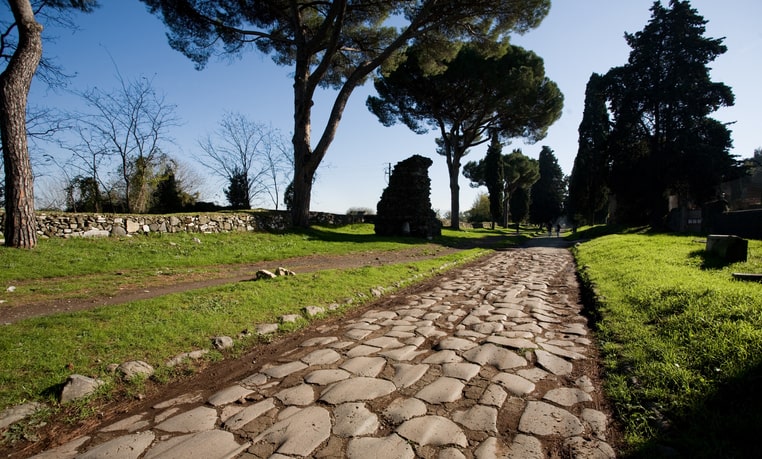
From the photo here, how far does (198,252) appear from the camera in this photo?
10.9 meters

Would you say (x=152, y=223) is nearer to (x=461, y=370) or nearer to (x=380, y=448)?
(x=461, y=370)

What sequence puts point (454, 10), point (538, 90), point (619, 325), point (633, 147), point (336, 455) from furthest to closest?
point (538, 90) < point (633, 147) < point (454, 10) < point (619, 325) < point (336, 455)

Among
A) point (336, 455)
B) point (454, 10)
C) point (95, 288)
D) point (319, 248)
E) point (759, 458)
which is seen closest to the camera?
point (759, 458)

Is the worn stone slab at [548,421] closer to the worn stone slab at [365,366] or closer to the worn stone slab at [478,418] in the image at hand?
the worn stone slab at [478,418]

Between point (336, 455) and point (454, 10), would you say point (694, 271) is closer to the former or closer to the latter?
point (336, 455)

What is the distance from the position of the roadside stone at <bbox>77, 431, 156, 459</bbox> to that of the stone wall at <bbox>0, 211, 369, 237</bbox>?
11514 millimetres

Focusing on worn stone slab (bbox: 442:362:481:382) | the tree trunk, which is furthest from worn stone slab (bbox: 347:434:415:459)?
the tree trunk

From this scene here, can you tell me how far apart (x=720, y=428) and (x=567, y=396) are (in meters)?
0.87

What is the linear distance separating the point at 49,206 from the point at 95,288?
1046 inches

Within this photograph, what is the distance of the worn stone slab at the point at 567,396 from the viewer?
2.66 meters

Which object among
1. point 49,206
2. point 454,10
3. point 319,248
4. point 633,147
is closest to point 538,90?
point 633,147

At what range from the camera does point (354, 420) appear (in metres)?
2.45

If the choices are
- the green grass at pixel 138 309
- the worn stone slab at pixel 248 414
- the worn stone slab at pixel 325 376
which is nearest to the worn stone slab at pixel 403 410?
the worn stone slab at pixel 325 376

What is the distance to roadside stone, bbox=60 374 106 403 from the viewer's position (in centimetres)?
277
